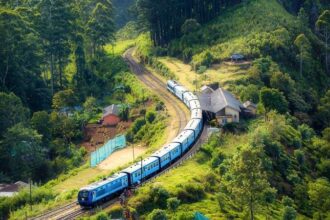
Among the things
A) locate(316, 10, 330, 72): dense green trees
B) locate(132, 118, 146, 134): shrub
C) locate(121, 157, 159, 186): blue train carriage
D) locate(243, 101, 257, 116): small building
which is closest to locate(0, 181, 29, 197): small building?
locate(121, 157, 159, 186): blue train carriage

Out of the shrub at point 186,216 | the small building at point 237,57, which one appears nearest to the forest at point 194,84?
the shrub at point 186,216

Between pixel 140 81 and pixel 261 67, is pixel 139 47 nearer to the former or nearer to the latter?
pixel 140 81

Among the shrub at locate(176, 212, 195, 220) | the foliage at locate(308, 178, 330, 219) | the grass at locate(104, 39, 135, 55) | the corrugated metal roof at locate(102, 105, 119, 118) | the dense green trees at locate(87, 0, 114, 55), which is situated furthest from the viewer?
the grass at locate(104, 39, 135, 55)

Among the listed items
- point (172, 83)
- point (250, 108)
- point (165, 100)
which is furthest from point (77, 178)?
point (172, 83)

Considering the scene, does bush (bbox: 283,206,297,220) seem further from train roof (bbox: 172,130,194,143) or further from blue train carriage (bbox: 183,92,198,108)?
blue train carriage (bbox: 183,92,198,108)

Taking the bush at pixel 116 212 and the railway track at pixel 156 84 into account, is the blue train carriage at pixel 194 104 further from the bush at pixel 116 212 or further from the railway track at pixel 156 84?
the bush at pixel 116 212
